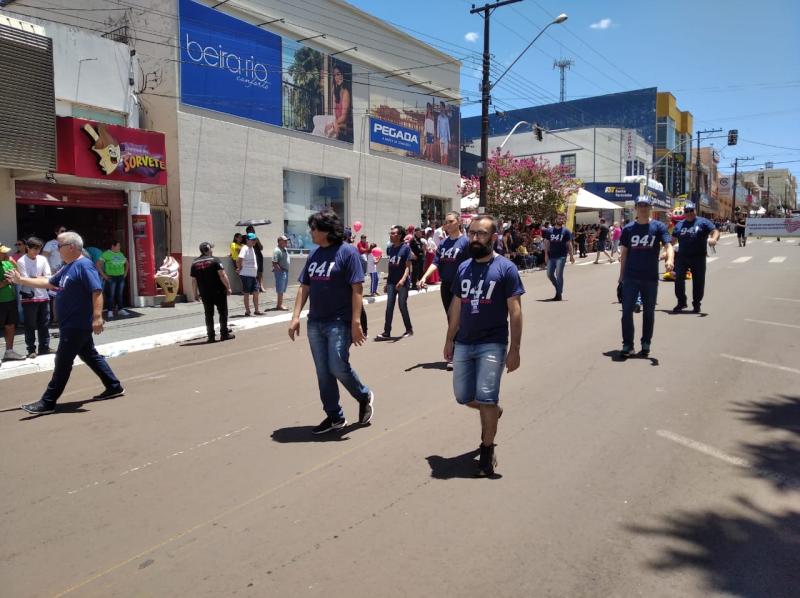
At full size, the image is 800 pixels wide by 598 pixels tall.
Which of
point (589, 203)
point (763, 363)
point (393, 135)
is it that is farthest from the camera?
point (589, 203)

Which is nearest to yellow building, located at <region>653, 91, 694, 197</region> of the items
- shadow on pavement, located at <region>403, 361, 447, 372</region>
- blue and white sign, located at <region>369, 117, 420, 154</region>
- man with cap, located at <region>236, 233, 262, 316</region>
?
blue and white sign, located at <region>369, 117, 420, 154</region>

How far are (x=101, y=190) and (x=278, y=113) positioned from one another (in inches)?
249

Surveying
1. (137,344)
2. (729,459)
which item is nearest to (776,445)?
(729,459)

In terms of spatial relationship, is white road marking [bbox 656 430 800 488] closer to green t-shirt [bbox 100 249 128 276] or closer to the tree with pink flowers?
green t-shirt [bbox 100 249 128 276]

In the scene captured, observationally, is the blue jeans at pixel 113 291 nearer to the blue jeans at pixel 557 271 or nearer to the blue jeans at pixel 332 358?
the blue jeans at pixel 557 271

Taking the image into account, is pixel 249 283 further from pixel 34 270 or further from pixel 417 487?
pixel 417 487

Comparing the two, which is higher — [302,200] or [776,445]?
[302,200]

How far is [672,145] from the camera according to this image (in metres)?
59.9

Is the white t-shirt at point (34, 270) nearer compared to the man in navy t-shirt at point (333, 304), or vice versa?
the man in navy t-shirt at point (333, 304)

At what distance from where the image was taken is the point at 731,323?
32.6ft

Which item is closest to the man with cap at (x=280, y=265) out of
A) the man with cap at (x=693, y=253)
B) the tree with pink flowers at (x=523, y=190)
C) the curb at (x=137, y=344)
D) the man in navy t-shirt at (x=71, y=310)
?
the curb at (x=137, y=344)

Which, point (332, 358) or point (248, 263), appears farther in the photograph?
point (248, 263)

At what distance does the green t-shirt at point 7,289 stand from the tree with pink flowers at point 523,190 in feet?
64.9

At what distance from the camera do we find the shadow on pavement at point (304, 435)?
16.5ft
